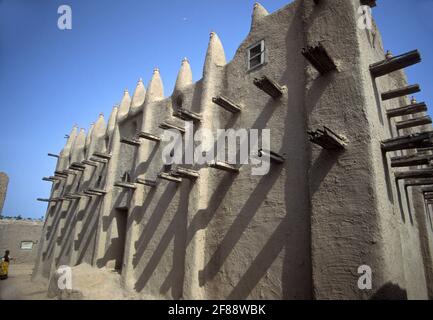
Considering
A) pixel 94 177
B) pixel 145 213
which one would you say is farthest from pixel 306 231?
pixel 94 177

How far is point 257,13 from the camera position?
375 inches

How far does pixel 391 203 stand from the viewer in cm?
599

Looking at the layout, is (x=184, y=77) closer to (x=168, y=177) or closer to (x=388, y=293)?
(x=168, y=177)

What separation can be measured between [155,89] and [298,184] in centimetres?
962

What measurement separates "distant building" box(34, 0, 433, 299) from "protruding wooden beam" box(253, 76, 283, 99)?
4cm

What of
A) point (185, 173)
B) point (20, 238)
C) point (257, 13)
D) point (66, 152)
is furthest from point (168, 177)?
point (20, 238)

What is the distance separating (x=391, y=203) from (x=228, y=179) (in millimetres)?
4155

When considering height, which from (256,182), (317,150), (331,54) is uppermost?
(331,54)

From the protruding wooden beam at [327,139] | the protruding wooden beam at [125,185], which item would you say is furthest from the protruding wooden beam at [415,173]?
the protruding wooden beam at [125,185]

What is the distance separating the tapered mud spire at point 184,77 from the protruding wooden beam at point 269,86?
5127mm

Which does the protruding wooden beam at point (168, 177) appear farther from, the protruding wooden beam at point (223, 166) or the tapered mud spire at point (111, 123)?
the tapered mud spire at point (111, 123)

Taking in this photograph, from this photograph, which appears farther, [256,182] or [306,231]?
[256,182]

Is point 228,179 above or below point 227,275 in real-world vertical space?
above
